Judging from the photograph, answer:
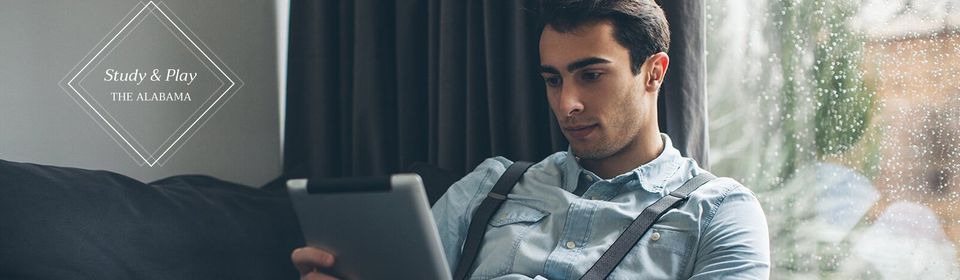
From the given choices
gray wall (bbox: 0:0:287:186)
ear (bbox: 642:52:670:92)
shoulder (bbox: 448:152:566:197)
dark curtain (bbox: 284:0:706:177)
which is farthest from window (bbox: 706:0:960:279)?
gray wall (bbox: 0:0:287:186)

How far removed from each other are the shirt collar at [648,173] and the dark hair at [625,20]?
0.14 metres

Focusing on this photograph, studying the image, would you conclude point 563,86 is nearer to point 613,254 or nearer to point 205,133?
point 613,254

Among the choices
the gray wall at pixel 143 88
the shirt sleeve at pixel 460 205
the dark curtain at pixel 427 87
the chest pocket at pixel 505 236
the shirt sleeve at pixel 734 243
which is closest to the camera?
the shirt sleeve at pixel 734 243

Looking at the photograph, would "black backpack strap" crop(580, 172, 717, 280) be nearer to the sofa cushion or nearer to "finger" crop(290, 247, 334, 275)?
"finger" crop(290, 247, 334, 275)

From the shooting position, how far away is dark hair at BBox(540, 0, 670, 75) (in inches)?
52.7

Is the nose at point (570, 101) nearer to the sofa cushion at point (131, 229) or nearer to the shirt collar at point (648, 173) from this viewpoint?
the shirt collar at point (648, 173)

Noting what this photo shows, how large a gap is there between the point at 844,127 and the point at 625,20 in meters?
0.49

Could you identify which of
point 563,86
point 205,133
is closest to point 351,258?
point 563,86

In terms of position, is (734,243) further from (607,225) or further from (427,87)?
(427,87)

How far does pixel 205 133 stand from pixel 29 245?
84 cm

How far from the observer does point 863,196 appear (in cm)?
152

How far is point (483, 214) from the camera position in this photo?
138 centimetres

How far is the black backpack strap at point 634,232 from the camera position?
3.91ft

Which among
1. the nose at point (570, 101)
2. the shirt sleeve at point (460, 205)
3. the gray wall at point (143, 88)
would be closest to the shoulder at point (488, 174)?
the shirt sleeve at point (460, 205)
